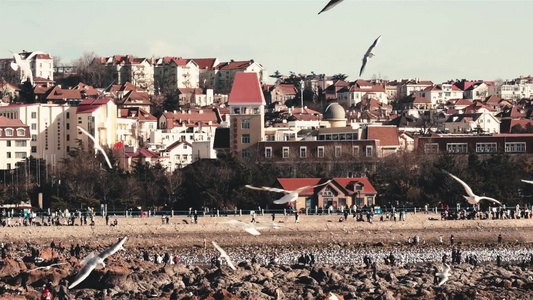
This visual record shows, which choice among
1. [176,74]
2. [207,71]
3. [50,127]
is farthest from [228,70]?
[50,127]

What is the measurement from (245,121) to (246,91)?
1781mm

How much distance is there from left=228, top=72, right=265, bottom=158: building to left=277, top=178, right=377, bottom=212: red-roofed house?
10.7m

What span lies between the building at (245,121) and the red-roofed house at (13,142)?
14114 millimetres

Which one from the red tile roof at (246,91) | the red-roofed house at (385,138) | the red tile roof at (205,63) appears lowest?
the red-roofed house at (385,138)

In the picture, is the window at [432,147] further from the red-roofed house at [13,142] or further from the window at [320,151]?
the red-roofed house at [13,142]

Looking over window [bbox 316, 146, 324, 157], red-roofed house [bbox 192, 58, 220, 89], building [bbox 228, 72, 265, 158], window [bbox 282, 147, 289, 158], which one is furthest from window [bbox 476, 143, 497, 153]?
red-roofed house [bbox 192, 58, 220, 89]

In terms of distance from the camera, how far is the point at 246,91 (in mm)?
69750

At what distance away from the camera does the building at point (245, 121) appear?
68.7 metres

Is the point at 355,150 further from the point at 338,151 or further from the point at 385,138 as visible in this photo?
the point at 385,138

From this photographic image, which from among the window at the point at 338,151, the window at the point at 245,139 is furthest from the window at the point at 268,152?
the window at the point at 338,151

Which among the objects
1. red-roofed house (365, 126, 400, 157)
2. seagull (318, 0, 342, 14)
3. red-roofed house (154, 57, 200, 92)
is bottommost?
red-roofed house (365, 126, 400, 157)

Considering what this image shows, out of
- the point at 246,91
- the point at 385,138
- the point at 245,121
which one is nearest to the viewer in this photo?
the point at 245,121

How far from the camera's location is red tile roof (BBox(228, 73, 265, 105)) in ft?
227

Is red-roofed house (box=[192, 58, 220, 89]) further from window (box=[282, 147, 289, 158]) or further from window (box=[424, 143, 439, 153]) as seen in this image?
window (box=[282, 147, 289, 158])
